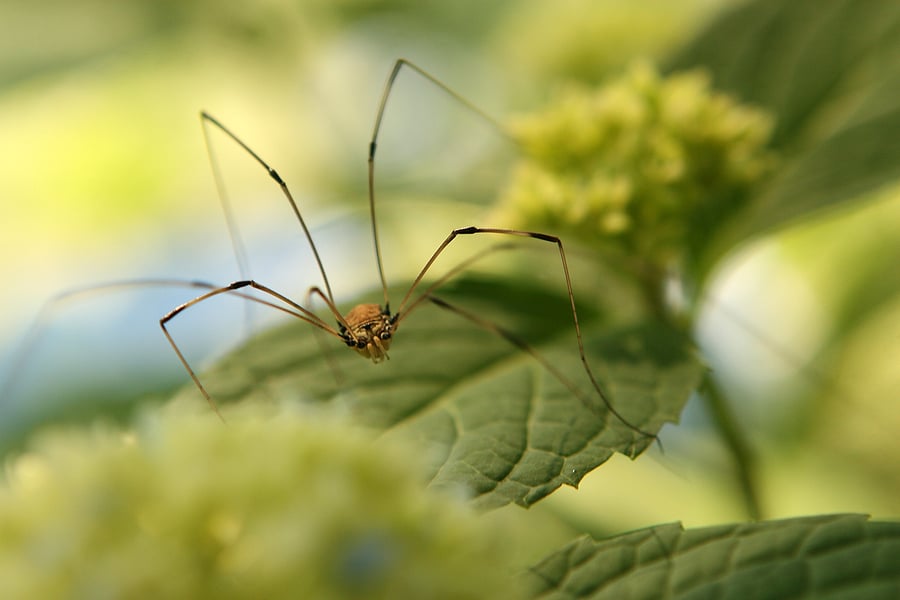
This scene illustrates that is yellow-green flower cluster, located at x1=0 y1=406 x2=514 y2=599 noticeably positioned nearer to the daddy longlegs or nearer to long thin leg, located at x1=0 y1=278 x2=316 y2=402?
the daddy longlegs

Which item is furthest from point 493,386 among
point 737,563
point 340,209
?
point 340,209

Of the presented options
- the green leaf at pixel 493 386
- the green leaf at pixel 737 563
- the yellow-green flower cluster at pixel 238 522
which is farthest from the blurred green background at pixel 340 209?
the yellow-green flower cluster at pixel 238 522

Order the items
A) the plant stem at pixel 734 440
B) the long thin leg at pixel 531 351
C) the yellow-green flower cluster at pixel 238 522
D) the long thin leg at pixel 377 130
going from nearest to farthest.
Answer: the yellow-green flower cluster at pixel 238 522, the long thin leg at pixel 531 351, the plant stem at pixel 734 440, the long thin leg at pixel 377 130

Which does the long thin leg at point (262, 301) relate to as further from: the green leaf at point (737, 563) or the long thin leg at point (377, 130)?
the green leaf at point (737, 563)

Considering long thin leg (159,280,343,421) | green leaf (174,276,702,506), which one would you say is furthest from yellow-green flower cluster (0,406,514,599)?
long thin leg (159,280,343,421)

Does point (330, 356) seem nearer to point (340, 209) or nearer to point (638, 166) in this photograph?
point (638, 166)

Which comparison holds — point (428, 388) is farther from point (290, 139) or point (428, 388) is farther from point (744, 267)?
point (290, 139)

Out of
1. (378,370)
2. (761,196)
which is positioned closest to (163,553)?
(378,370)
